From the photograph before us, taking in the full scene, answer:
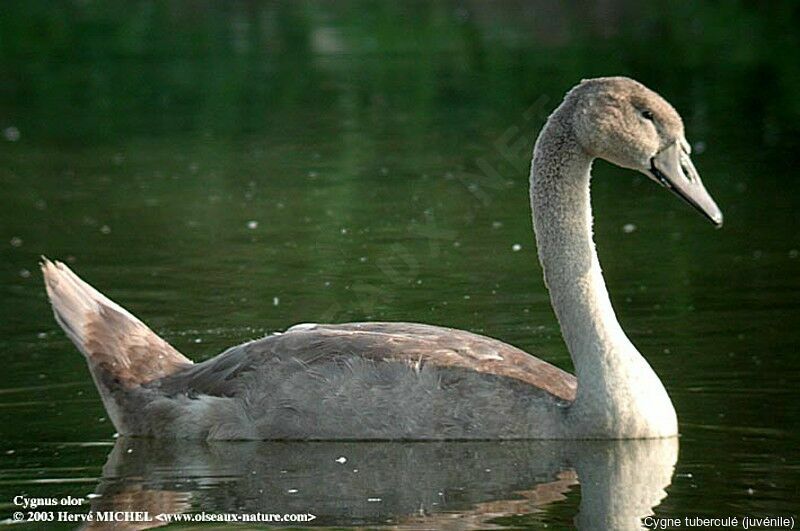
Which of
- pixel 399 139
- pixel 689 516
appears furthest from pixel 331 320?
pixel 399 139

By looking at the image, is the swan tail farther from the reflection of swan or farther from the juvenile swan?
the reflection of swan

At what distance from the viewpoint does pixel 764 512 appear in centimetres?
843

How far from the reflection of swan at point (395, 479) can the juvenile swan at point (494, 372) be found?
0.35 feet

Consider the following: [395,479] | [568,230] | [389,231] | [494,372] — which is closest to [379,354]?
[494,372]

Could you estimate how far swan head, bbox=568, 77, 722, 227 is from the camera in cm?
997

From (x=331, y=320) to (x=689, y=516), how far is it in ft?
16.9

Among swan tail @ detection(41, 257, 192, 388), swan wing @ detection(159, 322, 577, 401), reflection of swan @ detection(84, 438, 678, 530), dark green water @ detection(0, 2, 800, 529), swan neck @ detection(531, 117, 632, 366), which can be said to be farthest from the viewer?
swan tail @ detection(41, 257, 192, 388)

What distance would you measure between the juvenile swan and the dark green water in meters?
0.17

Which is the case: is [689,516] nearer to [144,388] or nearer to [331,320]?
[144,388]

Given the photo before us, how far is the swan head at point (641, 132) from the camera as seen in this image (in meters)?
9.97

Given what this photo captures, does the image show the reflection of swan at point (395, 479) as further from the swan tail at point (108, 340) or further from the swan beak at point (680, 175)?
the swan beak at point (680, 175)

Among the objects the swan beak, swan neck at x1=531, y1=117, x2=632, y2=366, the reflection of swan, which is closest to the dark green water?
the reflection of swan

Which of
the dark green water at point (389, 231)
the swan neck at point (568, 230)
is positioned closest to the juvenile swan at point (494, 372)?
the swan neck at point (568, 230)

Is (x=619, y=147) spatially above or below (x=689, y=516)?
above
